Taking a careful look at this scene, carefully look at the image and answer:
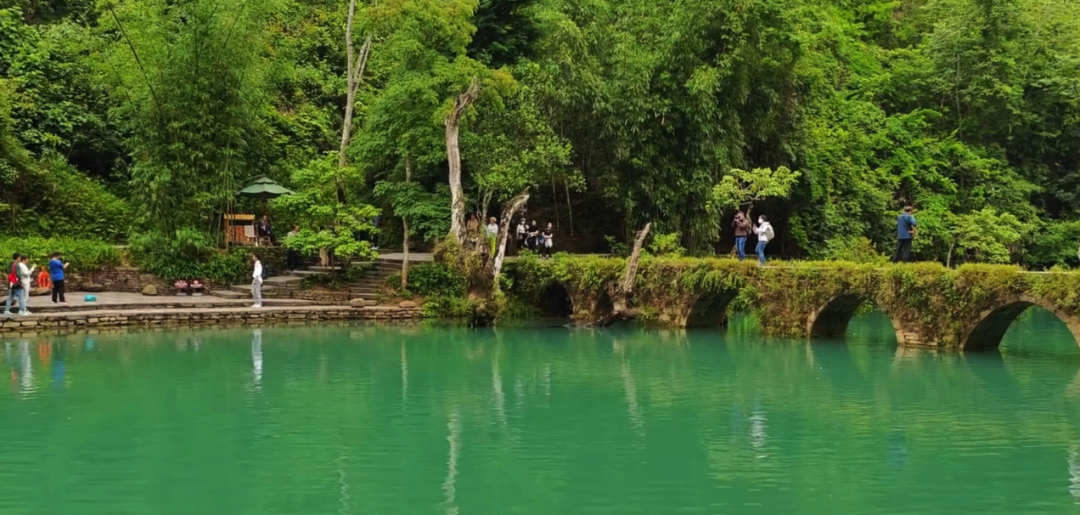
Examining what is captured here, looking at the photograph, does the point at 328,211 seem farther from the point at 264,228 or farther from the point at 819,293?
the point at 819,293

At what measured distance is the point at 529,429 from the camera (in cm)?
1410

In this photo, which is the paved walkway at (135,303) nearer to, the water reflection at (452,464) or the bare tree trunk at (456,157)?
the bare tree trunk at (456,157)

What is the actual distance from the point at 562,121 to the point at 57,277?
554 inches

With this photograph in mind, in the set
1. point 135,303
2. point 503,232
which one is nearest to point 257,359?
point 135,303

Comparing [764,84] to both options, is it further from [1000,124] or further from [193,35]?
[193,35]

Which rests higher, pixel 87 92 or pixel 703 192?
pixel 87 92

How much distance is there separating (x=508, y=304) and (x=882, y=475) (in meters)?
18.7

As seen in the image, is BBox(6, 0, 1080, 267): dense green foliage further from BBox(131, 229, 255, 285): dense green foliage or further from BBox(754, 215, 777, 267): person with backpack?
BBox(754, 215, 777, 267): person with backpack

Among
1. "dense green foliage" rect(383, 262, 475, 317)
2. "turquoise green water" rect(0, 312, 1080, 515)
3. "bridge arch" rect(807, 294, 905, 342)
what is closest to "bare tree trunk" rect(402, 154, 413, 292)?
"dense green foliage" rect(383, 262, 475, 317)

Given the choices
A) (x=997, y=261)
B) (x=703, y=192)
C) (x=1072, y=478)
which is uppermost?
(x=703, y=192)

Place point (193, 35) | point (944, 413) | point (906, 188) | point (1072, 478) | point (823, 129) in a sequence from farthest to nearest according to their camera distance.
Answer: point (906, 188) < point (823, 129) < point (193, 35) < point (944, 413) < point (1072, 478)

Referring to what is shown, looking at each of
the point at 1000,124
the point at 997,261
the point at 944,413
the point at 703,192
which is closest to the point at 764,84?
the point at 703,192

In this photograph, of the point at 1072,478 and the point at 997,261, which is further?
the point at 997,261

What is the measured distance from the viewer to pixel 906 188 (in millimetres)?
38719
